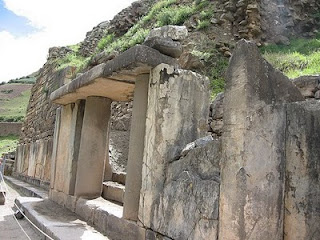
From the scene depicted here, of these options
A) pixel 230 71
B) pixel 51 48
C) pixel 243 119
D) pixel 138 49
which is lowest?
pixel 243 119

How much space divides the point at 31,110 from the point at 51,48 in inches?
116

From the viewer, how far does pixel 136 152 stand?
12.6 feet

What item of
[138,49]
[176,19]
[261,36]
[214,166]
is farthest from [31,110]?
[214,166]

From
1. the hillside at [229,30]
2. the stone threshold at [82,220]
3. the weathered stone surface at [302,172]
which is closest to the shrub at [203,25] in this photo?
the hillside at [229,30]

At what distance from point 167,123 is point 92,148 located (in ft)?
7.89

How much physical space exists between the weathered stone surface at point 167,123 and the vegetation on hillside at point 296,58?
2.94 meters

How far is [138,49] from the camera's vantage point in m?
3.54

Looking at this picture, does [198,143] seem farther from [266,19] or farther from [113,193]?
[266,19]

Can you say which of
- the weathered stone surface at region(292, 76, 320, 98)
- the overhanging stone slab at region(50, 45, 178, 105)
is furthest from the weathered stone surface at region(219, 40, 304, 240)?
the weathered stone surface at region(292, 76, 320, 98)

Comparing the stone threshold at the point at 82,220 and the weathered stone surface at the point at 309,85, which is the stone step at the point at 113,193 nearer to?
the stone threshold at the point at 82,220

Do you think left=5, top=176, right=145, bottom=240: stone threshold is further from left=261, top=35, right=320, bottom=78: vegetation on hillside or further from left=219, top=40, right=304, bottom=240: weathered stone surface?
left=261, top=35, right=320, bottom=78: vegetation on hillside

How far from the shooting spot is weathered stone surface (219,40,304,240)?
6.93 feet

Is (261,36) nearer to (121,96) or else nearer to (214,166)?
(121,96)

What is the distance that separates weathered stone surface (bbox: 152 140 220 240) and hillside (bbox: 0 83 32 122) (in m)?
37.7
